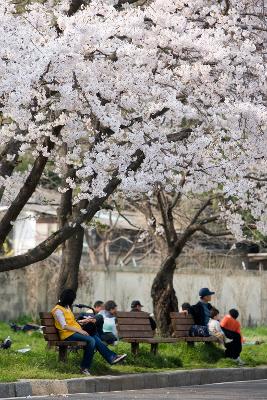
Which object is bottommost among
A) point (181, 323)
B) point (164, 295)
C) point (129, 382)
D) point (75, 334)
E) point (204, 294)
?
point (129, 382)

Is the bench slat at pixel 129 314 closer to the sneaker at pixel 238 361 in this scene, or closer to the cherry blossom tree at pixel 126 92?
the cherry blossom tree at pixel 126 92

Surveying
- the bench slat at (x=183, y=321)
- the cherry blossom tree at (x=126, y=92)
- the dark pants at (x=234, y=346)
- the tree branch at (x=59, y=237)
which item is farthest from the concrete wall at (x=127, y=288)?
the tree branch at (x=59, y=237)

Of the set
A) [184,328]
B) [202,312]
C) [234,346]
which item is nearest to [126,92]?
[184,328]

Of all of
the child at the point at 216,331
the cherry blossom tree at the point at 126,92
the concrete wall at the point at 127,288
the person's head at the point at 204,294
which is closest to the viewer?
the cherry blossom tree at the point at 126,92

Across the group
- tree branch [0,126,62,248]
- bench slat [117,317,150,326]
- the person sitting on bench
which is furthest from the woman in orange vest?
the person sitting on bench

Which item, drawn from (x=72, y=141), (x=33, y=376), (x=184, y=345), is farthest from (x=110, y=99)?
(x=184, y=345)

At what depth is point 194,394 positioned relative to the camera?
601 inches

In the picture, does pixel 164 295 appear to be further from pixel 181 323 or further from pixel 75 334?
pixel 75 334

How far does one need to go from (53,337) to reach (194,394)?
2.83m

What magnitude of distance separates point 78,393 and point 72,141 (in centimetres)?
412

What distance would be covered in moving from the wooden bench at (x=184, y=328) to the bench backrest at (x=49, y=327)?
4.24m

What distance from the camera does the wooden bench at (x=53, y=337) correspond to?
1686 cm

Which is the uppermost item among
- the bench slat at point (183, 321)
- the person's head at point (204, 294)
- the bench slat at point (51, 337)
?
the person's head at point (204, 294)

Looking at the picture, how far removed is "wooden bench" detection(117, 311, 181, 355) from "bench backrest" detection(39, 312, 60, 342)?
2014 mm
